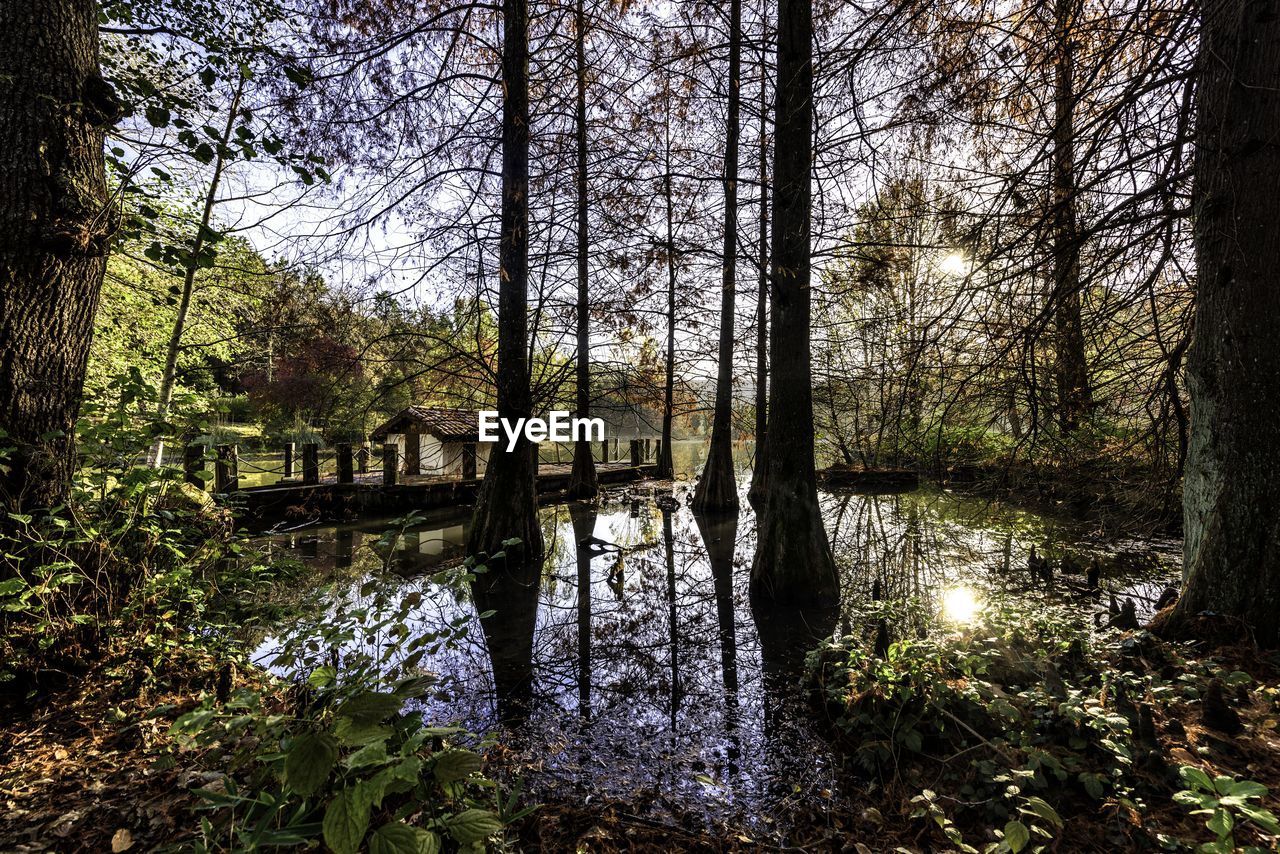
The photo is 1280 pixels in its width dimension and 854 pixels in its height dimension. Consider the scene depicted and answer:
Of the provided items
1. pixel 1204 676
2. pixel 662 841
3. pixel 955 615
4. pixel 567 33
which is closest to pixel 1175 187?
pixel 1204 676

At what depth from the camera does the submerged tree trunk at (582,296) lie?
231 inches

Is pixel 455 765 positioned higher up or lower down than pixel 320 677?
lower down

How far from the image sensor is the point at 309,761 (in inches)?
52.3

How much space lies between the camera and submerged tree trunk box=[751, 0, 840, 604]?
18.8 ft

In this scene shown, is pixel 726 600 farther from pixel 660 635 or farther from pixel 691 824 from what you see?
pixel 691 824

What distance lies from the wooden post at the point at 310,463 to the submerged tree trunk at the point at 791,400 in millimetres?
11714

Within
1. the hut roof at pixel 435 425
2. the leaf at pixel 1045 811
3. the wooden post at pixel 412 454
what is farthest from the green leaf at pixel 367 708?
the wooden post at pixel 412 454

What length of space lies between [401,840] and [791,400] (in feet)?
18.1

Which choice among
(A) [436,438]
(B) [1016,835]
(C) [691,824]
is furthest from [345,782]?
(A) [436,438]

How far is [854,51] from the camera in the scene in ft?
11.7

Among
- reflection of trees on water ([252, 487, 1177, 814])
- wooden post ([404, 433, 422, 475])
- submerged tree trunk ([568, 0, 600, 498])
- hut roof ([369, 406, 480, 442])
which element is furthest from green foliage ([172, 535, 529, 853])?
wooden post ([404, 433, 422, 475])

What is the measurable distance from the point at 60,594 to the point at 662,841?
11.5 ft

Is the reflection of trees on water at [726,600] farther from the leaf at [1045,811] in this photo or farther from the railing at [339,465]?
the railing at [339,465]

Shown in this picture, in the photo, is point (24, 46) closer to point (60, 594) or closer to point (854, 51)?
point (60, 594)
